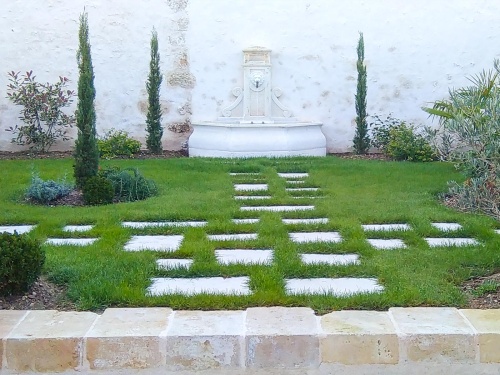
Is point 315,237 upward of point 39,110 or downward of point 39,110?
downward

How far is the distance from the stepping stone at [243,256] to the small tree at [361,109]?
20.9 feet

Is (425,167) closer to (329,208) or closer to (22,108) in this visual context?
(329,208)

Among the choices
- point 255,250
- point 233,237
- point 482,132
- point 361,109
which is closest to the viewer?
point 482,132

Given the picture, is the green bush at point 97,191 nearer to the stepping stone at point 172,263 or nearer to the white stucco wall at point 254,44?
the stepping stone at point 172,263

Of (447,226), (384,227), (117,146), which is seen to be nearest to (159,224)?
(384,227)

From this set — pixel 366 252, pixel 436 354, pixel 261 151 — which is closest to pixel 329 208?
pixel 366 252

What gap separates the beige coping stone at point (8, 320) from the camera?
10.6ft

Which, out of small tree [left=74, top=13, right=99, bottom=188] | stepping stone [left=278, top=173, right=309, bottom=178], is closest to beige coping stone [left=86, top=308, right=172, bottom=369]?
small tree [left=74, top=13, right=99, bottom=188]

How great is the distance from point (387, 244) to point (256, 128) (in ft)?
17.5

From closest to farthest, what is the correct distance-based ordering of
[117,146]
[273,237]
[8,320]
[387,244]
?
1. [8,320]
2. [387,244]
3. [273,237]
4. [117,146]

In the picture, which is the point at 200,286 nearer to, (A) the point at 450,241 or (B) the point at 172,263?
(B) the point at 172,263

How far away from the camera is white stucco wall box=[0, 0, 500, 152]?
1075 cm

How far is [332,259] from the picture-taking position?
4473 millimetres

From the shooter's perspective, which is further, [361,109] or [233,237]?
[361,109]
